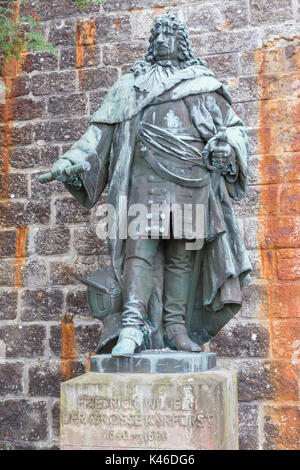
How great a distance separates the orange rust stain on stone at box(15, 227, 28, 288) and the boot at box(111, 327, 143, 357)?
7.09 ft

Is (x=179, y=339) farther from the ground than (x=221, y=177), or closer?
→ closer

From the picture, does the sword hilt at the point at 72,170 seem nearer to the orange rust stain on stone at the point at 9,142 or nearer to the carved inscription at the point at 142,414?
the carved inscription at the point at 142,414

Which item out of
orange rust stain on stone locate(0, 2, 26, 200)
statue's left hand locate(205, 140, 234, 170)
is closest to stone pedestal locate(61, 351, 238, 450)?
statue's left hand locate(205, 140, 234, 170)

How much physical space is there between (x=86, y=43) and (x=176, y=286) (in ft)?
9.15

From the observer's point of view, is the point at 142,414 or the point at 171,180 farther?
the point at 171,180

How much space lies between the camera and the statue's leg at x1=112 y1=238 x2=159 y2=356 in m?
2.90

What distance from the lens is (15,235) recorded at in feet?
16.1

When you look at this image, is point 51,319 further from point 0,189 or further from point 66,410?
point 66,410

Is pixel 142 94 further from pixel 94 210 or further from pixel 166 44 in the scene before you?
pixel 94 210

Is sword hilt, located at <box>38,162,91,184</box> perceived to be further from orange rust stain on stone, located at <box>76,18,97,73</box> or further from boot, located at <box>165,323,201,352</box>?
orange rust stain on stone, located at <box>76,18,97,73</box>

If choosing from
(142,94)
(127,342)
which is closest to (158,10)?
(142,94)

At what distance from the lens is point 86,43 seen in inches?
198
